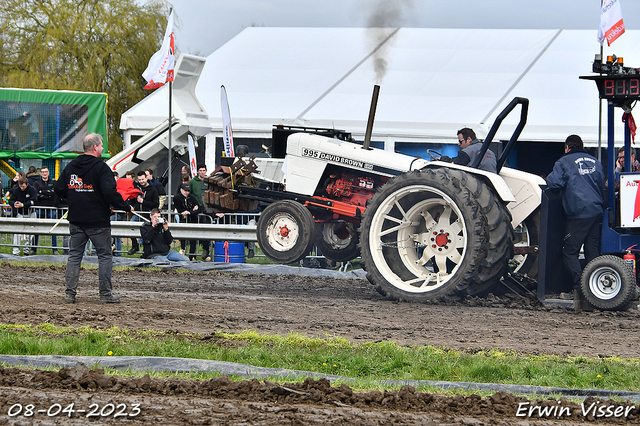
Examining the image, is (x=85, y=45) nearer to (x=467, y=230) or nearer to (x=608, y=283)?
(x=467, y=230)

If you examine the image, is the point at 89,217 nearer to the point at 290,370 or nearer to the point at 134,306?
the point at 134,306

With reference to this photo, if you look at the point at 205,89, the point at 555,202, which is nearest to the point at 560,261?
the point at 555,202

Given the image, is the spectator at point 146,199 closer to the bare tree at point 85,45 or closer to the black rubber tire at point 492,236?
the black rubber tire at point 492,236

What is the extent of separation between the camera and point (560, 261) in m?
9.38

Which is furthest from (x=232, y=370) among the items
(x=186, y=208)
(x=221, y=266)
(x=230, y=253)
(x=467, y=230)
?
(x=186, y=208)

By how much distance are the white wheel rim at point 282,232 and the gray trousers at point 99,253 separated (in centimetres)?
233

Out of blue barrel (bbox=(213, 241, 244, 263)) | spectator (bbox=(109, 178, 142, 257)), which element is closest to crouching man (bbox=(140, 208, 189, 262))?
blue barrel (bbox=(213, 241, 244, 263))

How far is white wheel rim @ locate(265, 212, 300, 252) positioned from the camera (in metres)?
10.4

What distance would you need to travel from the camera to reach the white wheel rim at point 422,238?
9.52 m

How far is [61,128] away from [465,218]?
44.3 feet

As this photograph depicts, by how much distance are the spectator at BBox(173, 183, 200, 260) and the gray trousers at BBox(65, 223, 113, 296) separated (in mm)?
5752

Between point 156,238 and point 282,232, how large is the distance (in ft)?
14.6

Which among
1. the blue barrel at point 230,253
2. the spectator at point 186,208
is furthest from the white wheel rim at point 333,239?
the spectator at point 186,208

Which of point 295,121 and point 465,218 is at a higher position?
point 295,121
